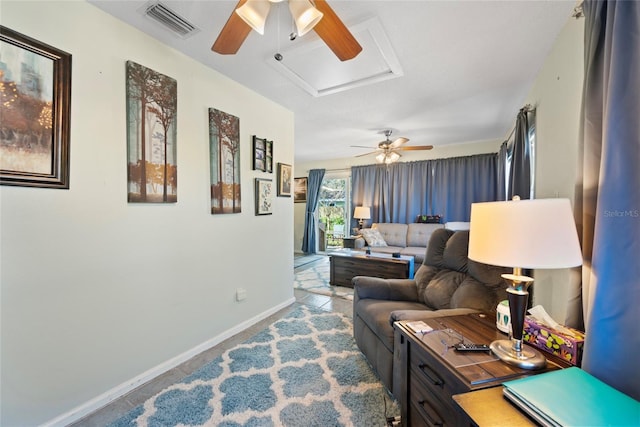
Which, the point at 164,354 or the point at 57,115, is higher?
the point at 57,115

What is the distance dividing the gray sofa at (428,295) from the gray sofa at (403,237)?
2.67 meters

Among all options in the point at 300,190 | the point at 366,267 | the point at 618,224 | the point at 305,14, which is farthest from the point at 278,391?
the point at 300,190

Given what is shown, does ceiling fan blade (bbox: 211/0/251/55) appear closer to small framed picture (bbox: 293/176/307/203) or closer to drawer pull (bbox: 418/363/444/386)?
drawer pull (bbox: 418/363/444/386)

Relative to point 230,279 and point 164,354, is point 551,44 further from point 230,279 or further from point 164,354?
point 164,354

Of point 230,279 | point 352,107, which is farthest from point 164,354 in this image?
point 352,107

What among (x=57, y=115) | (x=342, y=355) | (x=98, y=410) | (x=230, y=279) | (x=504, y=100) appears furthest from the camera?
(x=504, y=100)

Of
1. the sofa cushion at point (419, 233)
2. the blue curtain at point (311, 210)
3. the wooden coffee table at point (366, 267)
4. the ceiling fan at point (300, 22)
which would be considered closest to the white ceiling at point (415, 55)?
the ceiling fan at point (300, 22)

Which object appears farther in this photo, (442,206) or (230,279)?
(442,206)

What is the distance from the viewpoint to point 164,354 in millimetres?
1961

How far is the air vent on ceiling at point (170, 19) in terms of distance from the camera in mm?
1591

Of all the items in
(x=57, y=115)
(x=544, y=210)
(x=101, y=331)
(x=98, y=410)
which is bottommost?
(x=98, y=410)

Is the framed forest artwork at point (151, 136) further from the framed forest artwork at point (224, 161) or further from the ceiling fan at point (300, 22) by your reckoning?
the ceiling fan at point (300, 22)

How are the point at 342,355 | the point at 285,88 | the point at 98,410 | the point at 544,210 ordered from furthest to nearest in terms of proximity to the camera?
the point at 285,88
the point at 342,355
the point at 98,410
the point at 544,210

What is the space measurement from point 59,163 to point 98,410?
4.85 feet
